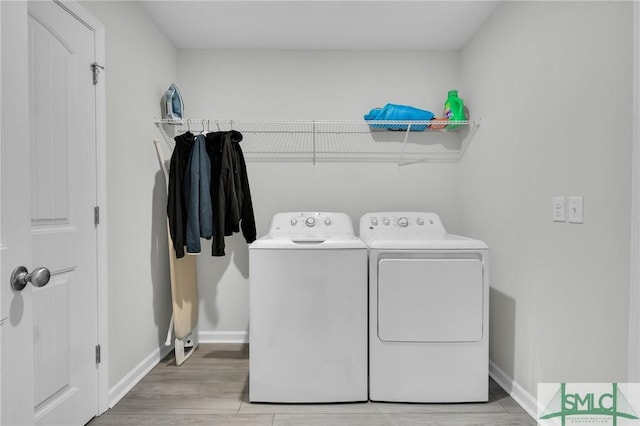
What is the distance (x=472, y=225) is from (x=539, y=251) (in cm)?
75

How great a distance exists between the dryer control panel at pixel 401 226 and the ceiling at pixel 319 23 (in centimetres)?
128

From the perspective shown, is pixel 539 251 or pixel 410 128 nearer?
pixel 539 251

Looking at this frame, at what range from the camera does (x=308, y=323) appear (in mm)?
1842

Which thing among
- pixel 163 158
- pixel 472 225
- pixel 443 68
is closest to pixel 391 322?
pixel 472 225

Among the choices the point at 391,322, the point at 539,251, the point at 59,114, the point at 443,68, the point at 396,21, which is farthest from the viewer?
the point at 443,68

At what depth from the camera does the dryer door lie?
72.3 inches

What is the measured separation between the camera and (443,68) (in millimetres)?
2699

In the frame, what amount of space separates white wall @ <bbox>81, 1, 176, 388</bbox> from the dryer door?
149 centimetres

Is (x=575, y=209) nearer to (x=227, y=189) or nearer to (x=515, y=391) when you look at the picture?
(x=515, y=391)

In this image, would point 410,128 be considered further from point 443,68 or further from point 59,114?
point 59,114

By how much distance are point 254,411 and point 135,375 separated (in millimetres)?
798

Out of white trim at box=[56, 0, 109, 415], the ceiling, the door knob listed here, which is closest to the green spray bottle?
the ceiling

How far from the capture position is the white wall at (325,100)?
8.84ft

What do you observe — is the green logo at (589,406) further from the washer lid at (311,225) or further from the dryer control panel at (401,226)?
the washer lid at (311,225)
